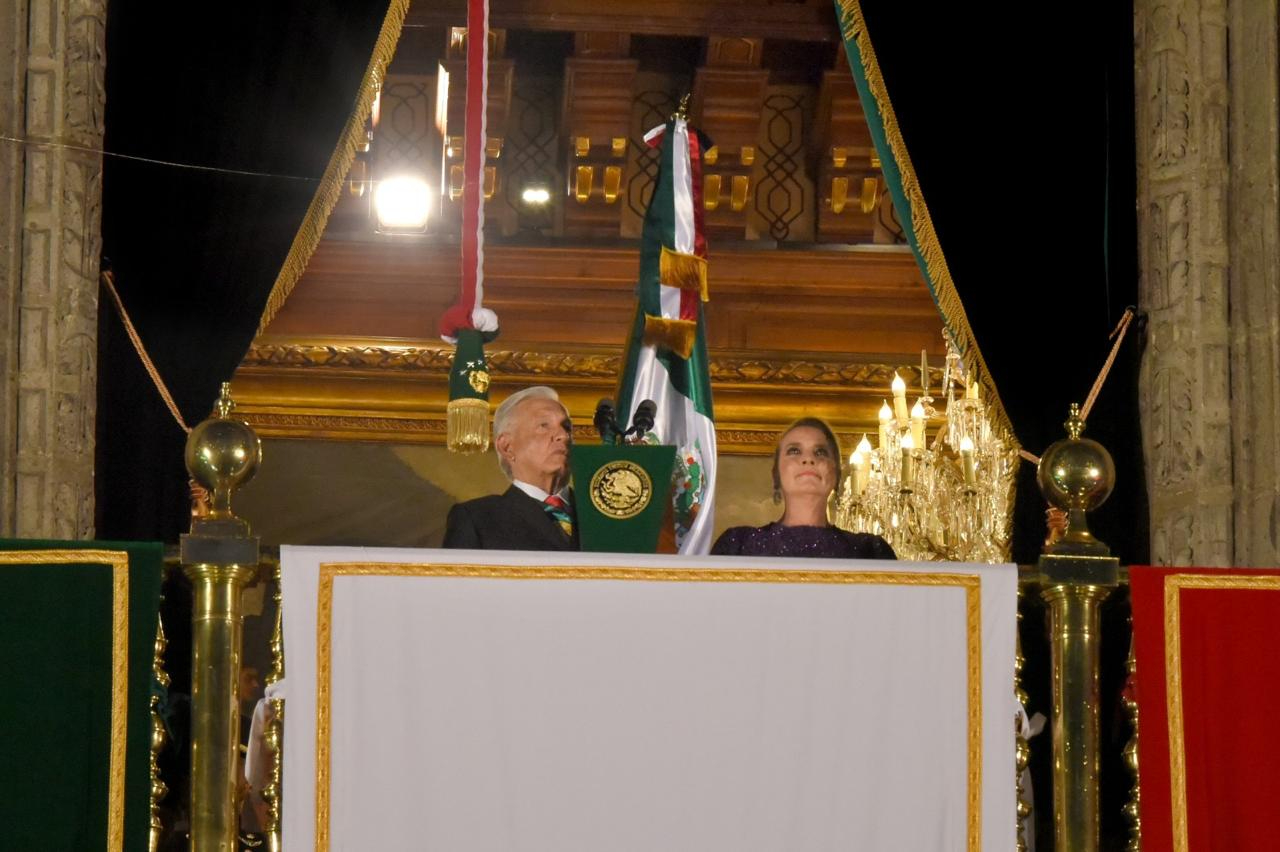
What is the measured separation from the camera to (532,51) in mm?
8195

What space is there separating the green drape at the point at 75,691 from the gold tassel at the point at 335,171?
1.59 metres

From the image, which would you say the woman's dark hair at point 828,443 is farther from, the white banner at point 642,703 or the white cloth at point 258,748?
the white cloth at point 258,748

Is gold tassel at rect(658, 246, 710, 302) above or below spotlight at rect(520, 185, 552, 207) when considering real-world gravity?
below

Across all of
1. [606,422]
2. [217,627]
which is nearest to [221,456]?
[217,627]

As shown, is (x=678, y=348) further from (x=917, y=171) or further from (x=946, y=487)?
(x=946, y=487)

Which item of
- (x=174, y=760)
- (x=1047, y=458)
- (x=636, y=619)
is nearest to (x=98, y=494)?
(x=174, y=760)

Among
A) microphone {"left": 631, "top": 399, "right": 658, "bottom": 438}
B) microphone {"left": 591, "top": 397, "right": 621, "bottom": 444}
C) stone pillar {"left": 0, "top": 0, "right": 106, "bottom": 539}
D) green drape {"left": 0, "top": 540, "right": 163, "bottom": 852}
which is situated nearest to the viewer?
green drape {"left": 0, "top": 540, "right": 163, "bottom": 852}

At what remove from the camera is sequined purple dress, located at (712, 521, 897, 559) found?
488 centimetres

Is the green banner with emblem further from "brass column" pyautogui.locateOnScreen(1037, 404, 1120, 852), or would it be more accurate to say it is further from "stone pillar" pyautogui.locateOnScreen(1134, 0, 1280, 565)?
"stone pillar" pyautogui.locateOnScreen(1134, 0, 1280, 565)

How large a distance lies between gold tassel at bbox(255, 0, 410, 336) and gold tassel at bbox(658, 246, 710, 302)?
1012mm

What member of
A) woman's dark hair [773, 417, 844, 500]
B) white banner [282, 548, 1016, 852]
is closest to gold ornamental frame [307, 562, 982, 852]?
white banner [282, 548, 1016, 852]

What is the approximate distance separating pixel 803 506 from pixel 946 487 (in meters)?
1.43

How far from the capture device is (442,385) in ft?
27.5

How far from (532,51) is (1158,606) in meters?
4.70
